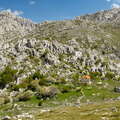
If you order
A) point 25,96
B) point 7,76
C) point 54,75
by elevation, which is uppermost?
point 7,76

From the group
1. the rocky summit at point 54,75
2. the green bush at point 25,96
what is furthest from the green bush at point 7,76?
the green bush at point 25,96

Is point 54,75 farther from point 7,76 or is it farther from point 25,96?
point 25,96

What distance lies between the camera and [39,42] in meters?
186

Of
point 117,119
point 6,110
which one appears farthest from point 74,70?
point 117,119

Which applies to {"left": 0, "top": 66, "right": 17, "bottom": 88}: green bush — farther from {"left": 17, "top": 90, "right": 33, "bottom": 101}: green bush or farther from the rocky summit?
{"left": 17, "top": 90, "right": 33, "bottom": 101}: green bush

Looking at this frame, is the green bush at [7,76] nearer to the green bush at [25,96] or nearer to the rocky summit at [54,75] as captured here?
the rocky summit at [54,75]

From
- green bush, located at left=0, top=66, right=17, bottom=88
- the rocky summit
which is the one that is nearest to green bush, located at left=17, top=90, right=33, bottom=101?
the rocky summit

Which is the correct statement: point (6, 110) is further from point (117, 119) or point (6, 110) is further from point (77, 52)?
point (77, 52)

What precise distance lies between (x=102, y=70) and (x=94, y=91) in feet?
136

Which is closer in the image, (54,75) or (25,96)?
(25,96)

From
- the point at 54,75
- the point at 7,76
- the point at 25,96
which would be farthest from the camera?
the point at 54,75

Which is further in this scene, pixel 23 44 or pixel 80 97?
pixel 23 44

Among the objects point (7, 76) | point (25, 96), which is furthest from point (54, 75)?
point (25, 96)

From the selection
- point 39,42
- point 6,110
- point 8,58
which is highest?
point 39,42
